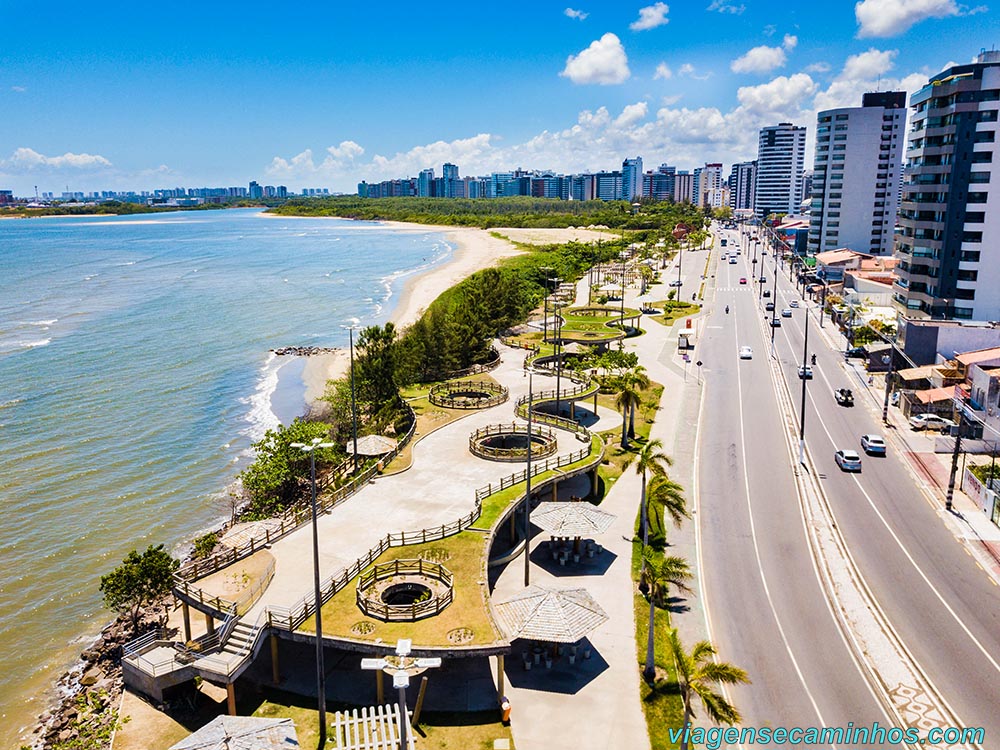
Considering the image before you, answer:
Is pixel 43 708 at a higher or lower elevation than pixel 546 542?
lower

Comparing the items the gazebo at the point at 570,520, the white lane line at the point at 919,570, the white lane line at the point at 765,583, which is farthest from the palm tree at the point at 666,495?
the white lane line at the point at 919,570

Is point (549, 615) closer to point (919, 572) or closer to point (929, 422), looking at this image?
point (919, 572)

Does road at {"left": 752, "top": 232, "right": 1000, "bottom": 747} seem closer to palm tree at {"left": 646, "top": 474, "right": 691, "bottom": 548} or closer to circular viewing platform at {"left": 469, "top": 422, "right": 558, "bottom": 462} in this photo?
palm tree at {"left": 646, "top": 474, "right": 691, "bottom": 548}

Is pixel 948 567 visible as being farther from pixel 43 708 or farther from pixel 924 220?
pixel 924 220

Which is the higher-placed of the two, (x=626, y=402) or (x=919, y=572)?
(x=626, y=402)

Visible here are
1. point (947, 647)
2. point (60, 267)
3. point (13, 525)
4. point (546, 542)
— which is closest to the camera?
point (947, 647)

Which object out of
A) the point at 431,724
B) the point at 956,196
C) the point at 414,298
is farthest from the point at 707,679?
the point at 414,298

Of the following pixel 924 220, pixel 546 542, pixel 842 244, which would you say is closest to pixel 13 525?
pixel 546 542
